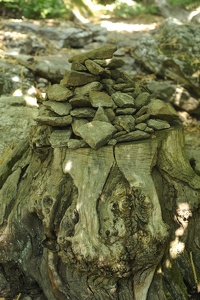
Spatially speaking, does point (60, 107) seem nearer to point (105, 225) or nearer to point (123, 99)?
point (123, 99)

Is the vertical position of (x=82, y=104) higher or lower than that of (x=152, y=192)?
higher

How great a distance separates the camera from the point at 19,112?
509 cm

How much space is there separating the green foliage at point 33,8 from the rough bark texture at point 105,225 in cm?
668

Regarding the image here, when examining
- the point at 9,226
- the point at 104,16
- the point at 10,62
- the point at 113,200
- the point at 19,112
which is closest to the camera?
the point at 113,200

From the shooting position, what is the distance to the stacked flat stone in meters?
3.43

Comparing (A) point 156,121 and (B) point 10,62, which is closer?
(A) point 156,121

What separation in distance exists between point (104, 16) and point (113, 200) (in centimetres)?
973

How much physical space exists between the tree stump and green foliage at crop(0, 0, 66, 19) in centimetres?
633

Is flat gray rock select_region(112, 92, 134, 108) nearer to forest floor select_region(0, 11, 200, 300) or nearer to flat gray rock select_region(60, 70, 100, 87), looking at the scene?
flat gray rock select_region(60, 70, 100, 87)

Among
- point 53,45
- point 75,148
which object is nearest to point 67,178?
point 75,148

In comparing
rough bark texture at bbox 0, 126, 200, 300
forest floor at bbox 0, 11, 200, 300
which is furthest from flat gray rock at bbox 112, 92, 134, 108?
forest floor at bbox 0, 11, 200, 300

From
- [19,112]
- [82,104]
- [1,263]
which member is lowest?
[1,263]

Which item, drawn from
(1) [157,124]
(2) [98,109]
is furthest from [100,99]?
(1) [157,124]

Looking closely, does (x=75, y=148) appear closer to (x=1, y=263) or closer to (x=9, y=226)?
(x=9, y=226)
